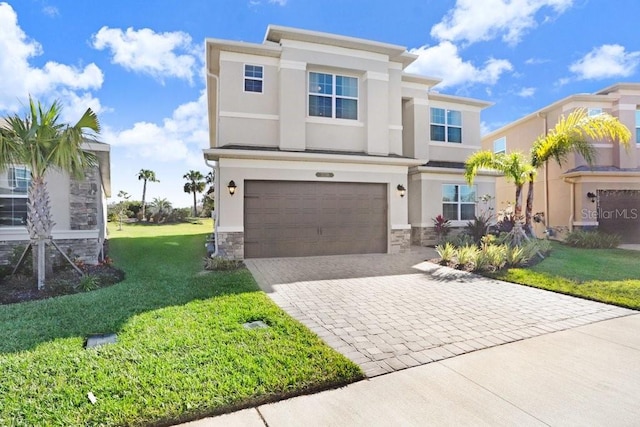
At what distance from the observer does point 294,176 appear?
1152 centimetres

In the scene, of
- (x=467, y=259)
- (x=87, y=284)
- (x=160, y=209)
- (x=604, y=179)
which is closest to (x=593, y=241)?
(x=604, y=179)

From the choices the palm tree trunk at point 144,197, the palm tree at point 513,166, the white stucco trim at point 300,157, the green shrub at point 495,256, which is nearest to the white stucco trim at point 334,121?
the white stucco trim at point 300,157

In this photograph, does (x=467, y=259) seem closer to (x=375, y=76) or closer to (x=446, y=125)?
(x=375, y=76)

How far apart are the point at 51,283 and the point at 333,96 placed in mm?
10763

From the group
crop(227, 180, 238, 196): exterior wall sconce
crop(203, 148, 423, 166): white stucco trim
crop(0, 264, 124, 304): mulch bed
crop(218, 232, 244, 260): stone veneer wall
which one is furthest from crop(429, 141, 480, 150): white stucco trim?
crop(0, 264, 124, 304): mulch bed

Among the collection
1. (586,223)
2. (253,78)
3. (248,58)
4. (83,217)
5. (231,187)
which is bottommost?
(586,223)

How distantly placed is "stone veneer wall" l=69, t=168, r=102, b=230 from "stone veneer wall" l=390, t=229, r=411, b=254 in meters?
10.3

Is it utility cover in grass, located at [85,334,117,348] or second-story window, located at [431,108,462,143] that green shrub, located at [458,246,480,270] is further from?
utility cover in grass, located at [85,334,117,348]

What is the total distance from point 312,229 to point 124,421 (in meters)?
9.25

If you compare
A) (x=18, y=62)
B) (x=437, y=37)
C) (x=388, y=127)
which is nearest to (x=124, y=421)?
(x=18, y=62)

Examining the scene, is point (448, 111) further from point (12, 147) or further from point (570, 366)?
point (12, 147)

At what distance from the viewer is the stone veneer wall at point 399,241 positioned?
12.6 m

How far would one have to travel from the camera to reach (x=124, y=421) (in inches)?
109

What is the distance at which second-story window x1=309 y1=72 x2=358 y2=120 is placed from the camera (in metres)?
12.6
